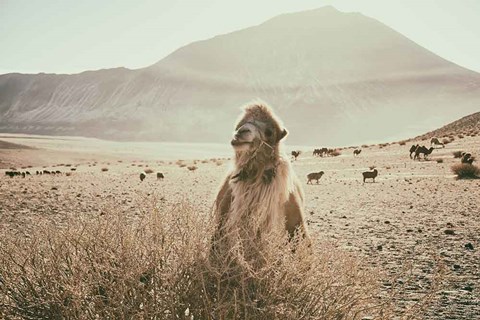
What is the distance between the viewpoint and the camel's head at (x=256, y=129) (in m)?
3.50

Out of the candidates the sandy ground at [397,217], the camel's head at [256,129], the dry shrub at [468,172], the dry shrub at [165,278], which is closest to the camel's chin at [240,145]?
the camel's head at [256,129]

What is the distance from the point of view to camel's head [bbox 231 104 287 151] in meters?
3.50

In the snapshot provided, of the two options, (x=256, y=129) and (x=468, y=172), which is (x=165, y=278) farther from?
(x=468, y=172)

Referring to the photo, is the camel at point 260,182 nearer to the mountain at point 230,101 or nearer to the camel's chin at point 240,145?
the camel's chin at point 240,145

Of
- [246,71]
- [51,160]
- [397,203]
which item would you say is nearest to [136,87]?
[246,71]

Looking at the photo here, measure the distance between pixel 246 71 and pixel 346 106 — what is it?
44445 millimetres

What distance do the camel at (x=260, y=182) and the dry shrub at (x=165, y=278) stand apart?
354 millimetres

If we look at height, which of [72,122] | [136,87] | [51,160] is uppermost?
[136,87]

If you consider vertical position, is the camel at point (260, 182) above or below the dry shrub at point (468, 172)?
above

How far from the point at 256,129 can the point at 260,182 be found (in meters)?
0.42

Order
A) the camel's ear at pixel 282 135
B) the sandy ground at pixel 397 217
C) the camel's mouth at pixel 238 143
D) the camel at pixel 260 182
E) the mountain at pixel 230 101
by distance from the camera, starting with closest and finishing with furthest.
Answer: the camel at pixel 260 182 → the camel's mouth at pixel 238 143 → the camel's ear at pixel 282 135 → the sandy ground at pixel 397 217 → the mountain at pixel 230 101

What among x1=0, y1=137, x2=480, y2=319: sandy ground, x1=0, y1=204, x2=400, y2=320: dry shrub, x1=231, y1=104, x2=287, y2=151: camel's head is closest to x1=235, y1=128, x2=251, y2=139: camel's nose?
x1=231, y1=104, x2=287, y2=151: camel's head

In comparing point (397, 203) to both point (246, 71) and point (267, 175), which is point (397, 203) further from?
point (246, 71)

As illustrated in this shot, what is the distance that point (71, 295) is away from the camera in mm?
2789
